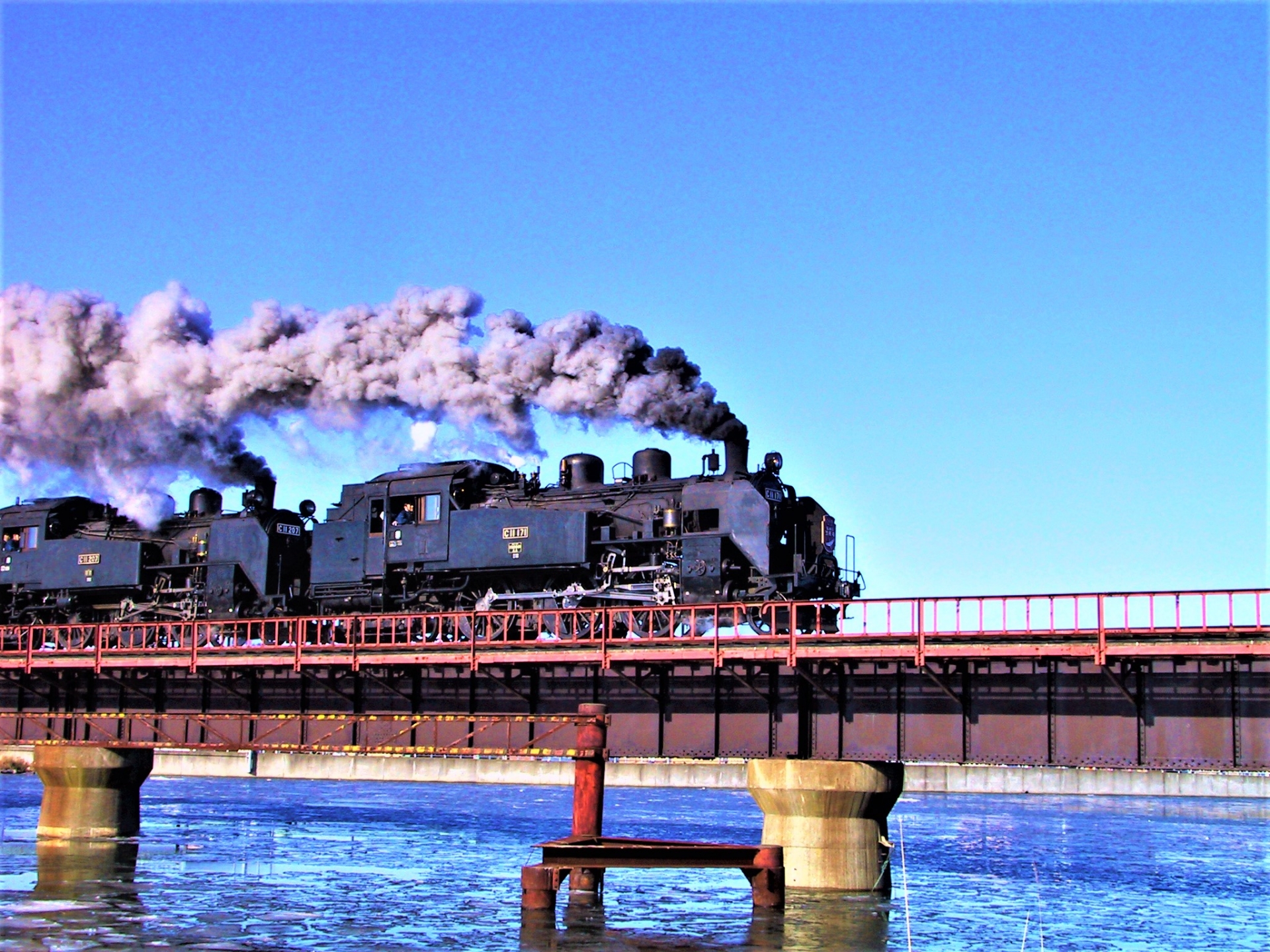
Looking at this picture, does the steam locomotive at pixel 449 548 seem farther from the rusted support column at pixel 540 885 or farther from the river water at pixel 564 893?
the rusted support column at pixel 540 885

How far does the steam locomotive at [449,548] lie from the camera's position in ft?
121

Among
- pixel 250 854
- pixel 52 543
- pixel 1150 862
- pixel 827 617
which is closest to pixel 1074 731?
pixel 1150 862

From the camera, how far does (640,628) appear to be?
122 feet

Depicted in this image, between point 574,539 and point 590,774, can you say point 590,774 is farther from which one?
point 574,539

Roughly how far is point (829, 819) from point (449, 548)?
20.0m

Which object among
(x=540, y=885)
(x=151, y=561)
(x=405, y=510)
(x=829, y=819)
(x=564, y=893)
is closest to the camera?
(x=540, y=885)

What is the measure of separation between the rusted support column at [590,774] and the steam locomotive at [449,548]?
13293mm

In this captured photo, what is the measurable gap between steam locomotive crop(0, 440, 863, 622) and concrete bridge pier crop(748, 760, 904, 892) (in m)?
13.0

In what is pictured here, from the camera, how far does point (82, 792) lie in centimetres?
2745

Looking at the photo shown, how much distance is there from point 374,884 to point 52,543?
3082 cm

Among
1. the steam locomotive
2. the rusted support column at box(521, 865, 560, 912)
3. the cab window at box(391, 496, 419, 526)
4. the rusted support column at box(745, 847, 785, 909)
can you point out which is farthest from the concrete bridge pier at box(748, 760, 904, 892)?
the cab window at box(391, 496, 419, 526)

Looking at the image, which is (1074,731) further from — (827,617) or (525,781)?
(525,781)

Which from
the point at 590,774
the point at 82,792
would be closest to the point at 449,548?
the point at 82,792

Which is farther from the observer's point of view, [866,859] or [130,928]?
[866,859]
